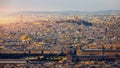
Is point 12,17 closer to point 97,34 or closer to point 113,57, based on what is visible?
point 97,34

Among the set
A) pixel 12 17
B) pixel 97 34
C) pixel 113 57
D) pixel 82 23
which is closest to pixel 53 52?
pixel 113 57

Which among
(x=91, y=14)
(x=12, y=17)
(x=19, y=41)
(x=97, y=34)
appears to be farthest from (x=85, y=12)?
(x=19, y=41)

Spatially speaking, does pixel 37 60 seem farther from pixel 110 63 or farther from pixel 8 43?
pixel 8 43

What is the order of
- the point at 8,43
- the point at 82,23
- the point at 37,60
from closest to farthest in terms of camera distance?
the point at 37,60
the point at 8,43
the point at 82,23

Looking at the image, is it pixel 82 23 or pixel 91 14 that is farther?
pixel 91 14

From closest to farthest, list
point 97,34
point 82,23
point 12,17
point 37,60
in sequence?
point 37,60 → point 97,34 → point 82,23 → point 12,17

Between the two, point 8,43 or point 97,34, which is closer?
point 8,43

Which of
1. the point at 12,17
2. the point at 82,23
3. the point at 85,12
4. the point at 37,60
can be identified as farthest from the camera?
the point at 85,12

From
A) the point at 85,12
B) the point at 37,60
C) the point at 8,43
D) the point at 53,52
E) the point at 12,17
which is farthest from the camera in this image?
the point at 85,12
